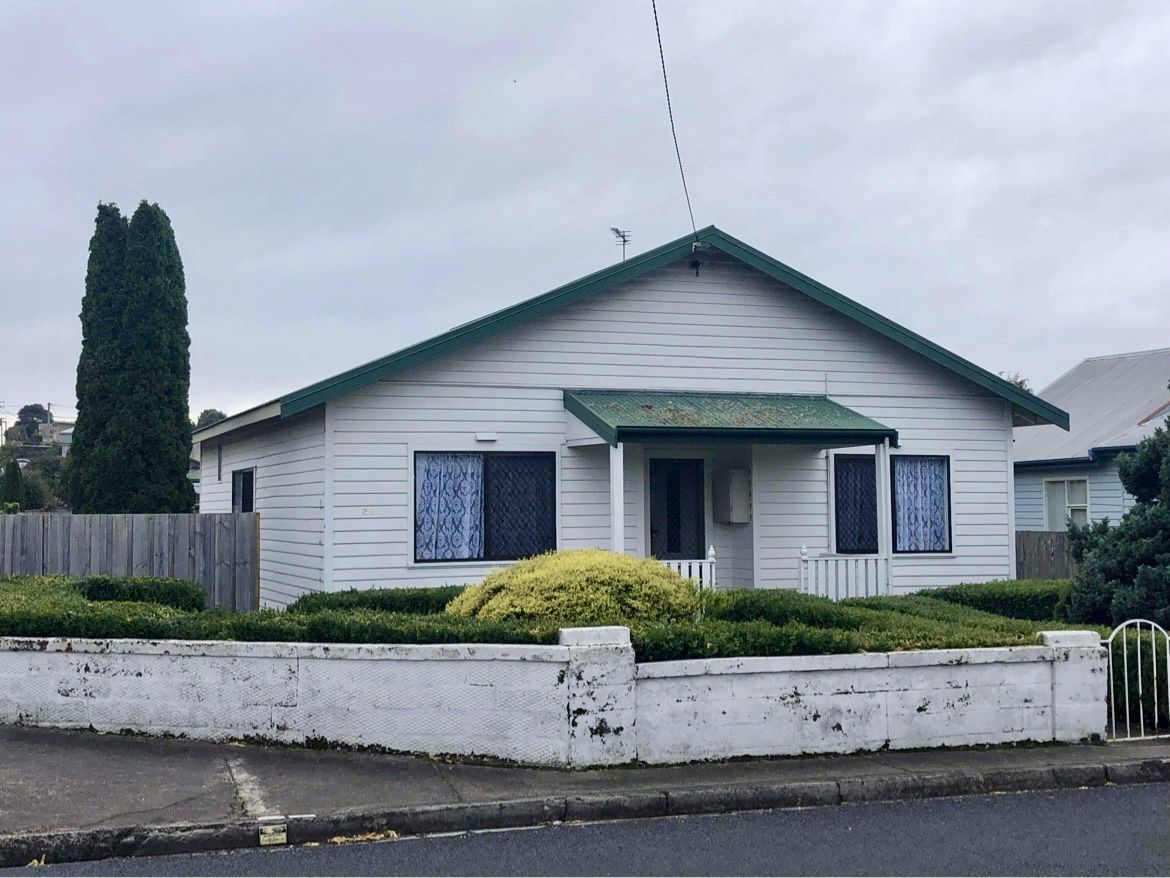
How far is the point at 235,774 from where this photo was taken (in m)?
8.32

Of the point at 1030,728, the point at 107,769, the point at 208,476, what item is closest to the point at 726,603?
the point at 1030,728

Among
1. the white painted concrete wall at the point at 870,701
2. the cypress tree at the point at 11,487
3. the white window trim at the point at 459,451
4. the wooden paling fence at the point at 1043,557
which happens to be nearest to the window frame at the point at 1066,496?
the wooden paling fence at the point at 1043,557

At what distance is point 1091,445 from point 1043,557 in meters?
6.10

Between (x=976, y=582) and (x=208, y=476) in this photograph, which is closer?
(x=976, y=582)

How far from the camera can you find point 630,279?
16.4 metres

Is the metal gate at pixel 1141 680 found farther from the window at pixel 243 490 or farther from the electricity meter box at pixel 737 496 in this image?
the window at pixel 243 490

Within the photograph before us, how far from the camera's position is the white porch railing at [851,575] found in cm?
1617

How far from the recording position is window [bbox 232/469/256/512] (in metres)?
19.4

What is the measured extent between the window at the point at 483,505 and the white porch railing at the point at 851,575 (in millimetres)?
3471

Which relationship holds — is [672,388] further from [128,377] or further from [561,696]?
[128,377]

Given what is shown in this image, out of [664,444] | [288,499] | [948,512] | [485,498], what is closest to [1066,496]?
[948,512]

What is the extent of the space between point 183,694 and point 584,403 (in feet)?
24.2

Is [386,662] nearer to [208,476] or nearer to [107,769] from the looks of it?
[107,769]

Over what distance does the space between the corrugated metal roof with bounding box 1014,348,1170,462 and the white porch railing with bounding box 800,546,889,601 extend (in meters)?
8.72
